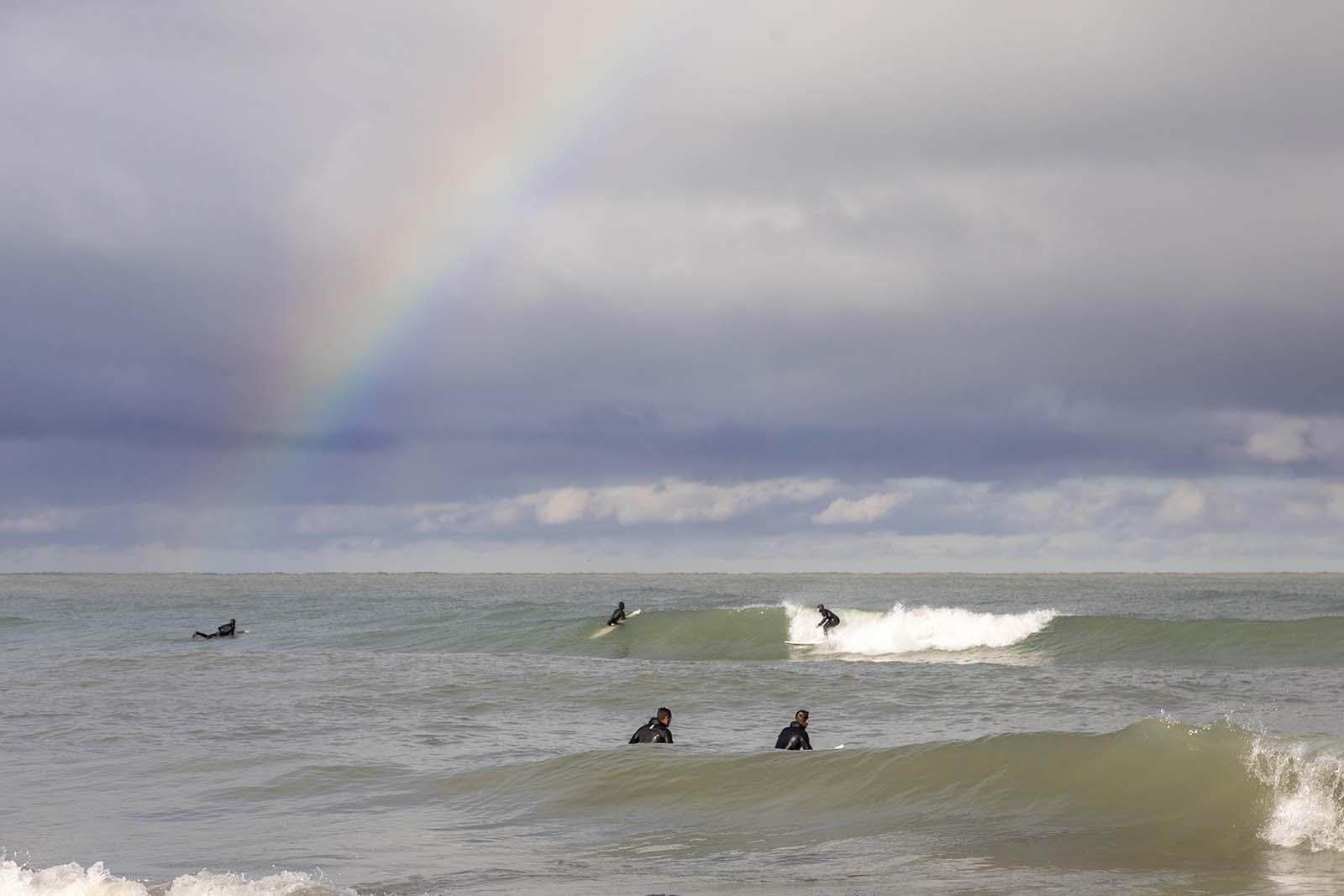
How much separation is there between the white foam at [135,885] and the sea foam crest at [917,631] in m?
35.7

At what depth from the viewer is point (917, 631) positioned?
47.8 metres

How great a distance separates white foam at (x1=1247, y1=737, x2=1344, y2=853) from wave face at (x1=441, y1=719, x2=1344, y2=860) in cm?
2

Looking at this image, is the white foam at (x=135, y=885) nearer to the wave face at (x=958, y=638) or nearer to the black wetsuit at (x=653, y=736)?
the black wetsuit at (x=653, y=736)

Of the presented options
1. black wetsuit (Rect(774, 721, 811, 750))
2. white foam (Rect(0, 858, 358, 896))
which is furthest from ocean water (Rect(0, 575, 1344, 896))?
black wetsuit (Rect(774, 721, 811, 750))

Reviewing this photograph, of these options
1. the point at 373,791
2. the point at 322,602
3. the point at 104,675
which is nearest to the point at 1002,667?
the point at 373,791

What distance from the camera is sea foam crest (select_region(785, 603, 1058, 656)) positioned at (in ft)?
152

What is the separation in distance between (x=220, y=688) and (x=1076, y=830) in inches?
871

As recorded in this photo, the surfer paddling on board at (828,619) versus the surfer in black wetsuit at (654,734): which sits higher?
the surfer paddling on board at (828,619)

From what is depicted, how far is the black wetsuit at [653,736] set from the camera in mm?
19203

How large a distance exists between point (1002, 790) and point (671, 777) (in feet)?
13.7

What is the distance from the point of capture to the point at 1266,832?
13195 millimetres

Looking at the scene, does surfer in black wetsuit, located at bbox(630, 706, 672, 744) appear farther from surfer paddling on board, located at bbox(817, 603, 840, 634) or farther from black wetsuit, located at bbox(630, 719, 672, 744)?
surfer paddling on board, located at bbox(817, 603, 840, 634)

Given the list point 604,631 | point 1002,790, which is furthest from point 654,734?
point 604,631

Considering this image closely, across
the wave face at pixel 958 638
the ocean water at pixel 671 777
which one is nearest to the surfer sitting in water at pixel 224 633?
the ocean water at pixel 671 777
